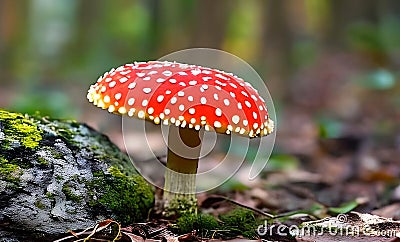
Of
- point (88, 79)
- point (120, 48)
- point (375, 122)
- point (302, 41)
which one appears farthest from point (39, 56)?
point (375, 122)

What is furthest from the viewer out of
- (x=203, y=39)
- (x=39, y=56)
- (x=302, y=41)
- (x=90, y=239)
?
(x=39, y=56)

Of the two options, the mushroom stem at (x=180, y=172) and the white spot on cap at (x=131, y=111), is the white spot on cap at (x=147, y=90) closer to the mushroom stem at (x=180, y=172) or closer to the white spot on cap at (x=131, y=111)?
the white spot on cap at (x=131, y=111)

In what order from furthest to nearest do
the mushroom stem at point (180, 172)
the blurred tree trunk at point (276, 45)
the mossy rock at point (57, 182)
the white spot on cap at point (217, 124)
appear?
the blurred tree trunk at point (276, 45), the mushroom stem at point (180, 172), the white spot on cap at point (217, 124), the mossy rock at point (57, 182)

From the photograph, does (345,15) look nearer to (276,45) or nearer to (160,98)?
(276,45)

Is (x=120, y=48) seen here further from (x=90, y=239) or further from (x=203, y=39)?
(x=90, y=239)

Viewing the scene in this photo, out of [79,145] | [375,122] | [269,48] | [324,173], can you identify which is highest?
[269,48]

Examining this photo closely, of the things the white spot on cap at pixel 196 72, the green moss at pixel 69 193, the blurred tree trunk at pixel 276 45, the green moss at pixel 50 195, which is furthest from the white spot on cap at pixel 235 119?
the blurred tree trunk at pixel 276 45

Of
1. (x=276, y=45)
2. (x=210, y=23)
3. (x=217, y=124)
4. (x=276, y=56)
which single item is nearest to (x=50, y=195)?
(x=217, y=124)
